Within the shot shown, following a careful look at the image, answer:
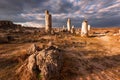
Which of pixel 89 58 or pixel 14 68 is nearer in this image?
pixel 14 68

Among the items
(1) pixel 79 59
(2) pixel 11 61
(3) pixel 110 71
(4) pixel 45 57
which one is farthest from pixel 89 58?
(2) pixel 11 61

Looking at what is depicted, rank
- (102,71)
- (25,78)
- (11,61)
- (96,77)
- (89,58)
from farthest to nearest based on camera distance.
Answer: (89,58), (11,61), (102,71), (96,77), (25,78)

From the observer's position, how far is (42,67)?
11.5 metres

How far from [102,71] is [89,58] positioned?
275 centimetres

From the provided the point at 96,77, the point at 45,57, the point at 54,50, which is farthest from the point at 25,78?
the point at 96,77

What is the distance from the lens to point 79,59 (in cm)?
1501

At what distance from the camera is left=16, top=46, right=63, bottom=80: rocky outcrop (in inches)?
443

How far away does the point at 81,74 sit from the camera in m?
12.3

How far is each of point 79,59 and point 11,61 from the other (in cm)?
511

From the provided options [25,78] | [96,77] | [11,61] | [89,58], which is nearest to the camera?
[25,78]

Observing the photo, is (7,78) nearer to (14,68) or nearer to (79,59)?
(14,68)

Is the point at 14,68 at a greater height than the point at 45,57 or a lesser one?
lesser

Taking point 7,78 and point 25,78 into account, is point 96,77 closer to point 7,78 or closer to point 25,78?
point 25,78

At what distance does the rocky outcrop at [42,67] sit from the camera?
11.2 meters
